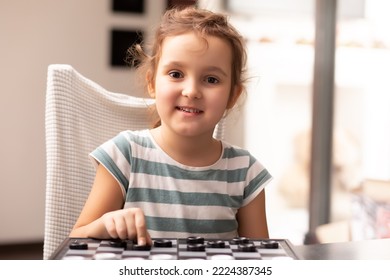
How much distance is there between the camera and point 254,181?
1.09 m

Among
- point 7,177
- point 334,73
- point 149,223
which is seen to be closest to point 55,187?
point 149,223

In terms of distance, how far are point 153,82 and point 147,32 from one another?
2.67m

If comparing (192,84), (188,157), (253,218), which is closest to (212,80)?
(192,84)

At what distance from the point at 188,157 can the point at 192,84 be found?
175 millimetres

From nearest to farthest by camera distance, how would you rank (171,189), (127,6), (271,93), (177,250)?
(177,250)
(171,189)
(271,93)
(127,6)

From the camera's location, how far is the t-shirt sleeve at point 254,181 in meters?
1.08

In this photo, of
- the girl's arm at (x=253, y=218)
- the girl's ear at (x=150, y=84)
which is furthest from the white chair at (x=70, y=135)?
the girl's arm at (x=253, y=218)

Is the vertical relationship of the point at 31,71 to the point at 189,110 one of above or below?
above

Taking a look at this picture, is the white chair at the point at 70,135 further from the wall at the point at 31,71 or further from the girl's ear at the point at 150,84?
the wall at the point at 31,71

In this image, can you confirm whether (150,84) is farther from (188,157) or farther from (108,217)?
(108,217)

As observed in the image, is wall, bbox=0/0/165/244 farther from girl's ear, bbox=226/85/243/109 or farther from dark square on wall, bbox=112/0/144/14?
girl's ear, bbox=226/85/243/109

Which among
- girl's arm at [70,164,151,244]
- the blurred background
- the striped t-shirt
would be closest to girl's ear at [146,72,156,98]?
the striped t-shirt

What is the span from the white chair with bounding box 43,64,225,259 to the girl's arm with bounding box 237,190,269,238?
21 cm

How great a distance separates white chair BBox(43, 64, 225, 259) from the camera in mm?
1077
